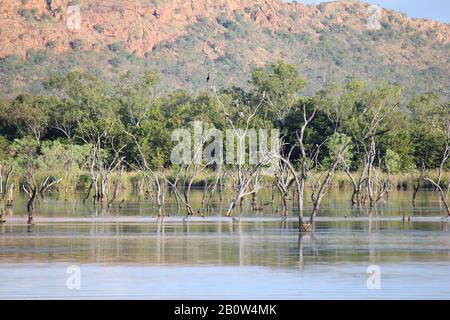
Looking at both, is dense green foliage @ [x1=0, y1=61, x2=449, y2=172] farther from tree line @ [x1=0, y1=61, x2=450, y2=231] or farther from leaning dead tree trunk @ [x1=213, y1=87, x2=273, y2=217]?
leaning dead tree trunk @ [x1=213, y1=87, x2=273, y2=217]

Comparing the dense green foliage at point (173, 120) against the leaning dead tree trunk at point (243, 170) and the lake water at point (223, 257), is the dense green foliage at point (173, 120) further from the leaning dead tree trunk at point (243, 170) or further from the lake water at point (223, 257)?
the lake water at point (223, 257)

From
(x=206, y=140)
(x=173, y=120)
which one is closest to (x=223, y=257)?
(x=206, y=140)

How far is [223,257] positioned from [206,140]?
94.5ft

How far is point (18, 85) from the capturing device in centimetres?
16525

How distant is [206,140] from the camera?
2170 inches

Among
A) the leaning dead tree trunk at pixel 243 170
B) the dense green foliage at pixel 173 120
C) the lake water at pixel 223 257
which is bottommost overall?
the lake water at pixel 223 257

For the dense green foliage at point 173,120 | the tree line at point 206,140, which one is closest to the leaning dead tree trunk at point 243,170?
the tree line at point 206,140

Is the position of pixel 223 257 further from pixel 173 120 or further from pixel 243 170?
pixel 173 120

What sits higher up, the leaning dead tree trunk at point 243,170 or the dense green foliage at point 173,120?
the dense green foliage at point 173,120

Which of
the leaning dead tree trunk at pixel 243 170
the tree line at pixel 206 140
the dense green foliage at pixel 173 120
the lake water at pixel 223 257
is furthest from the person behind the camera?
the dense green foliage at pixel 173 120

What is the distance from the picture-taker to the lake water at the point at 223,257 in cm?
2050

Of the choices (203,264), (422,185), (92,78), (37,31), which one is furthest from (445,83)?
(203,264)

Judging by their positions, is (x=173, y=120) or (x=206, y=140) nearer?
(x=206, y=140)

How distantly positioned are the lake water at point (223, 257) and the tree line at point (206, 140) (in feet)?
20.4
